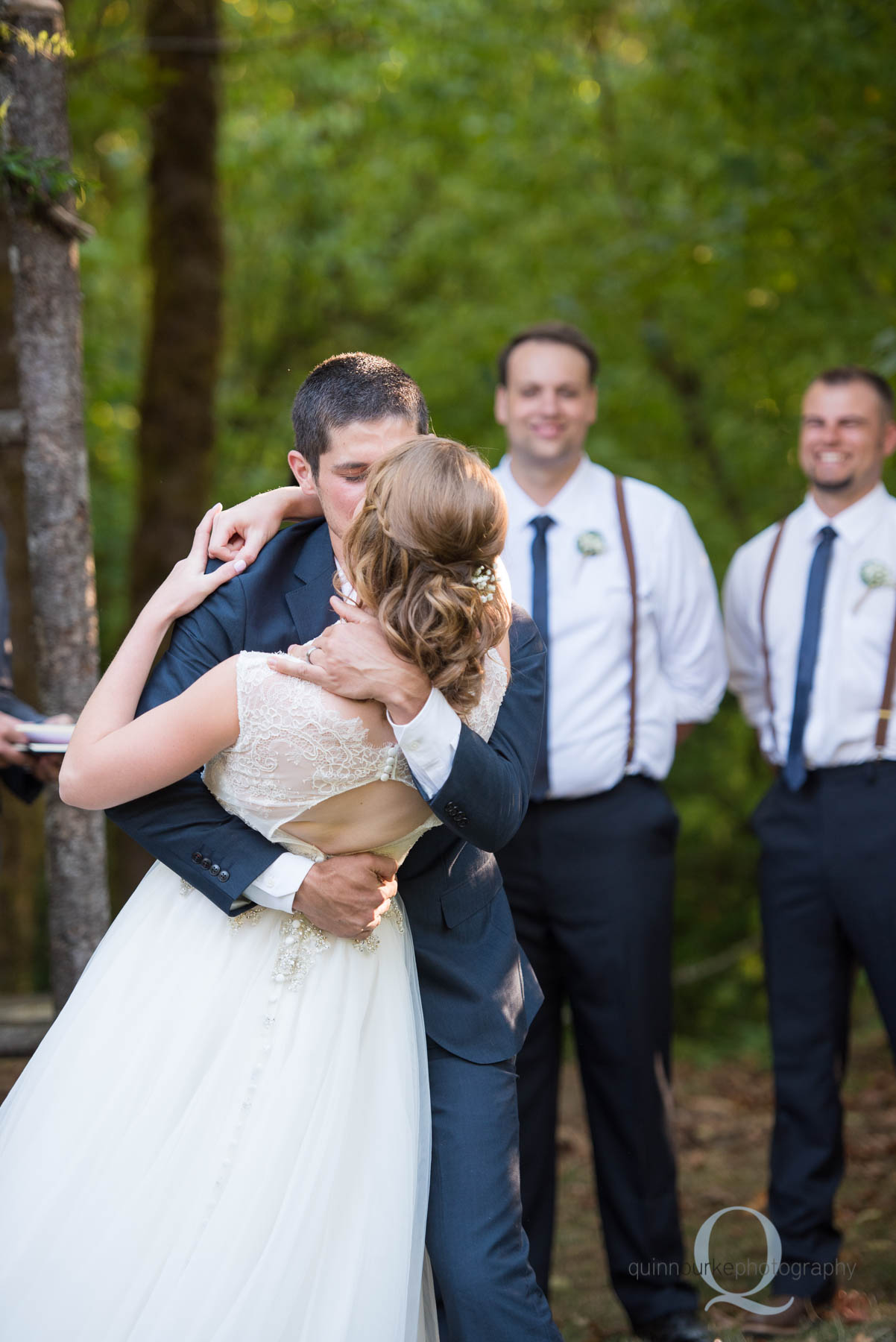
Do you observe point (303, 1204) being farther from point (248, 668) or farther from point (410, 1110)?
point (248, 668)

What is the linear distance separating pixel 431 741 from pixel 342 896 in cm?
34

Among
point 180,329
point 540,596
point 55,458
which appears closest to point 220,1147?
point 55,458

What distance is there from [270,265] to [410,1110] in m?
10.8

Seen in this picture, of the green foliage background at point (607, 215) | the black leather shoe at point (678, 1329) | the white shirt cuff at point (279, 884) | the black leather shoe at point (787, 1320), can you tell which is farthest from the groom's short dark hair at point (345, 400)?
the green foliage background at point (607, 215)

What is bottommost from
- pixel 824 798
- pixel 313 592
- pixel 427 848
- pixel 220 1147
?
pixel 220 1147

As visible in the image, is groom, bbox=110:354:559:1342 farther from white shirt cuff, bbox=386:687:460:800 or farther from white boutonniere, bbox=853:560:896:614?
white boutonniere, bbox=853:560:896:614

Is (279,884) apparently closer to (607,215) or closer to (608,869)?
(608,869)

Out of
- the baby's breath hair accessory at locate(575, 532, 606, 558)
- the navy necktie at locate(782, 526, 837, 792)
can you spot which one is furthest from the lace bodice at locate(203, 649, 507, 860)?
the navy necktie at locate(782, 526, 837, 792)

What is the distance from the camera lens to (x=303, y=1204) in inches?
85.4

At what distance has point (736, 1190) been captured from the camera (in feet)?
17.8

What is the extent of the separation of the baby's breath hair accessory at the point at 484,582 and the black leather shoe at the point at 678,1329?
7.65 ft

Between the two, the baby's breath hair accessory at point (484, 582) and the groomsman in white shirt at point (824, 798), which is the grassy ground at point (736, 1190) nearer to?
the groomsman in white shirt at point (824, 798)

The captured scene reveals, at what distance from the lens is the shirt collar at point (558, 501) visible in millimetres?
3889

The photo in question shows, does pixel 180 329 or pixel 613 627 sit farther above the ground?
pixel 180 329
